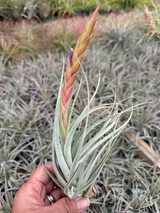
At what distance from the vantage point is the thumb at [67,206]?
695 mm

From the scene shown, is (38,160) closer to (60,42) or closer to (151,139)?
(151,139)

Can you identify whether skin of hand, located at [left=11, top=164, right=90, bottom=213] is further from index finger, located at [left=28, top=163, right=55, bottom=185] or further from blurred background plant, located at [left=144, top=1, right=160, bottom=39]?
blurred background plant, located at [left=144, top=1, right=160, bottom=39]

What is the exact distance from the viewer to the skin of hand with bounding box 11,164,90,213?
70 cm

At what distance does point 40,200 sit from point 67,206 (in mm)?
130

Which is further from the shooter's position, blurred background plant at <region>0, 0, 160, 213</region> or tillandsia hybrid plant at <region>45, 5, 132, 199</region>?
blurred background plant at <region>0, 0, 160, 213</region>

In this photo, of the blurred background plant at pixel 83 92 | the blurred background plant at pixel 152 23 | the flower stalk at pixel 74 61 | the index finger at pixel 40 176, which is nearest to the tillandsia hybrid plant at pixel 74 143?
the flower stalk at pixel 74 61

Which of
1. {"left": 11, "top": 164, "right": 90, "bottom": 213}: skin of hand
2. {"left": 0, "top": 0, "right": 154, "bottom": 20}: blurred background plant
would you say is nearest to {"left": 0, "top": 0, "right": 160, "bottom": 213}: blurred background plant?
{"left": 0, "top": 0, "right": 154, "bottom": 20}: blurred background plant

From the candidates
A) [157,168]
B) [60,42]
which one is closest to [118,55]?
[60,42]

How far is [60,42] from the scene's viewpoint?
2.17 m

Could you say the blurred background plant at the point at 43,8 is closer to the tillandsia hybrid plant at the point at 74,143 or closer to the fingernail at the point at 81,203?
the tillandsia hybrid plant at the point at 74,143

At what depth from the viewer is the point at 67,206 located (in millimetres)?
720

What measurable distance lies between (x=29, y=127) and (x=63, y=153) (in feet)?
2.09

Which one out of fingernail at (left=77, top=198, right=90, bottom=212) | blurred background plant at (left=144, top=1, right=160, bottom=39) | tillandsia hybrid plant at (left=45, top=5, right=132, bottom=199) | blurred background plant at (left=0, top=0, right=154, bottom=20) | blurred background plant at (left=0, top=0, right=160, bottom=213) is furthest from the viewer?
blurred background plant at (left=0, top=0, right=154, bottom=20)

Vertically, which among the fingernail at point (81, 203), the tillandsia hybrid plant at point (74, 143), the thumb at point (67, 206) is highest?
the tillandsia hybrid plant at point (74, 143)
